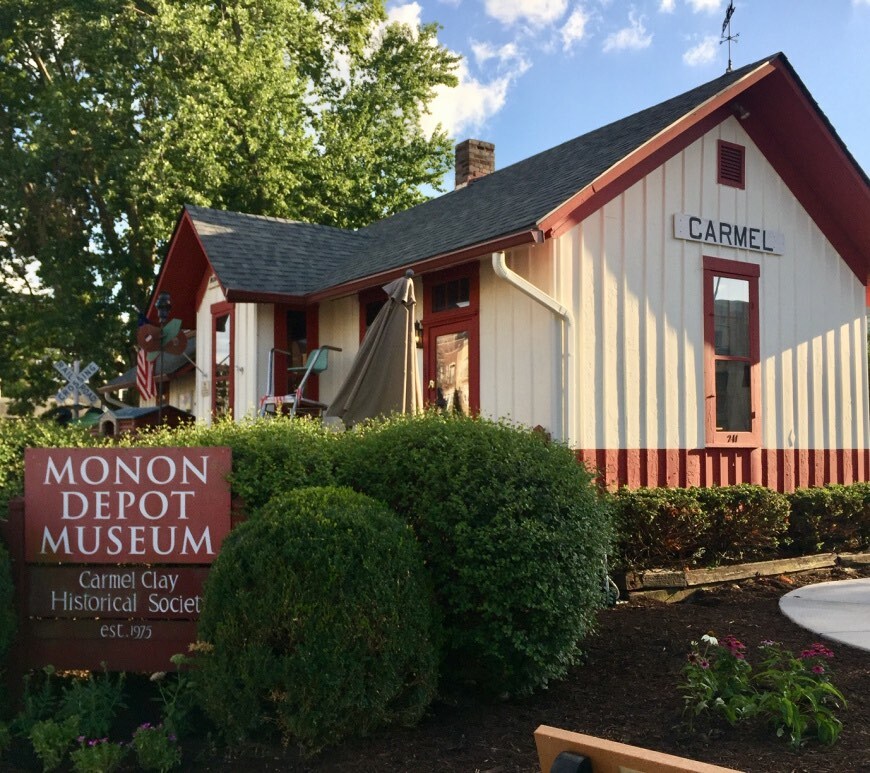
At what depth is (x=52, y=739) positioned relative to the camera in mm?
4461

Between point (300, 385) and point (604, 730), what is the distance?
26.6ft

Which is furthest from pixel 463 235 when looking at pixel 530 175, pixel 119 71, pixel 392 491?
pixel 119 71

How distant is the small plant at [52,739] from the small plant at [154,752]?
1.19 ft

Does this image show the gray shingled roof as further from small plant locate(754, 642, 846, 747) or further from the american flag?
small plant locate(754, 642, 846, 747)

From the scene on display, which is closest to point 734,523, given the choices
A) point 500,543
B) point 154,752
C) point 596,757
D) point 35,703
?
point 500,543

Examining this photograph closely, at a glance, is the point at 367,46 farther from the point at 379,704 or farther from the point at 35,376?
the point at 379,704

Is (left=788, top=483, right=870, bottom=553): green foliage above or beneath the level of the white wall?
beneath

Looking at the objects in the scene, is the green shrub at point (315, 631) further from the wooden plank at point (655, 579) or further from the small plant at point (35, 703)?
the wooden plank at point (655, 579)

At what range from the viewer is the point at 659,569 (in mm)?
8469

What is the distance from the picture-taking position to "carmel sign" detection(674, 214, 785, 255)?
406 inches

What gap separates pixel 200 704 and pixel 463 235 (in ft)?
22.9

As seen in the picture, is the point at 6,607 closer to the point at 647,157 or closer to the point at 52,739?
the point at 52,739

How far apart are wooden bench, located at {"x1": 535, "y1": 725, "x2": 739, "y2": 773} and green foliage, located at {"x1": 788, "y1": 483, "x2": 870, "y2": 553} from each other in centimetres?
835

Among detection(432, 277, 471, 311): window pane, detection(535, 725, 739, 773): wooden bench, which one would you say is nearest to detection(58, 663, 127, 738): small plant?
detection(535, 725, 739, 773): wooden bench
